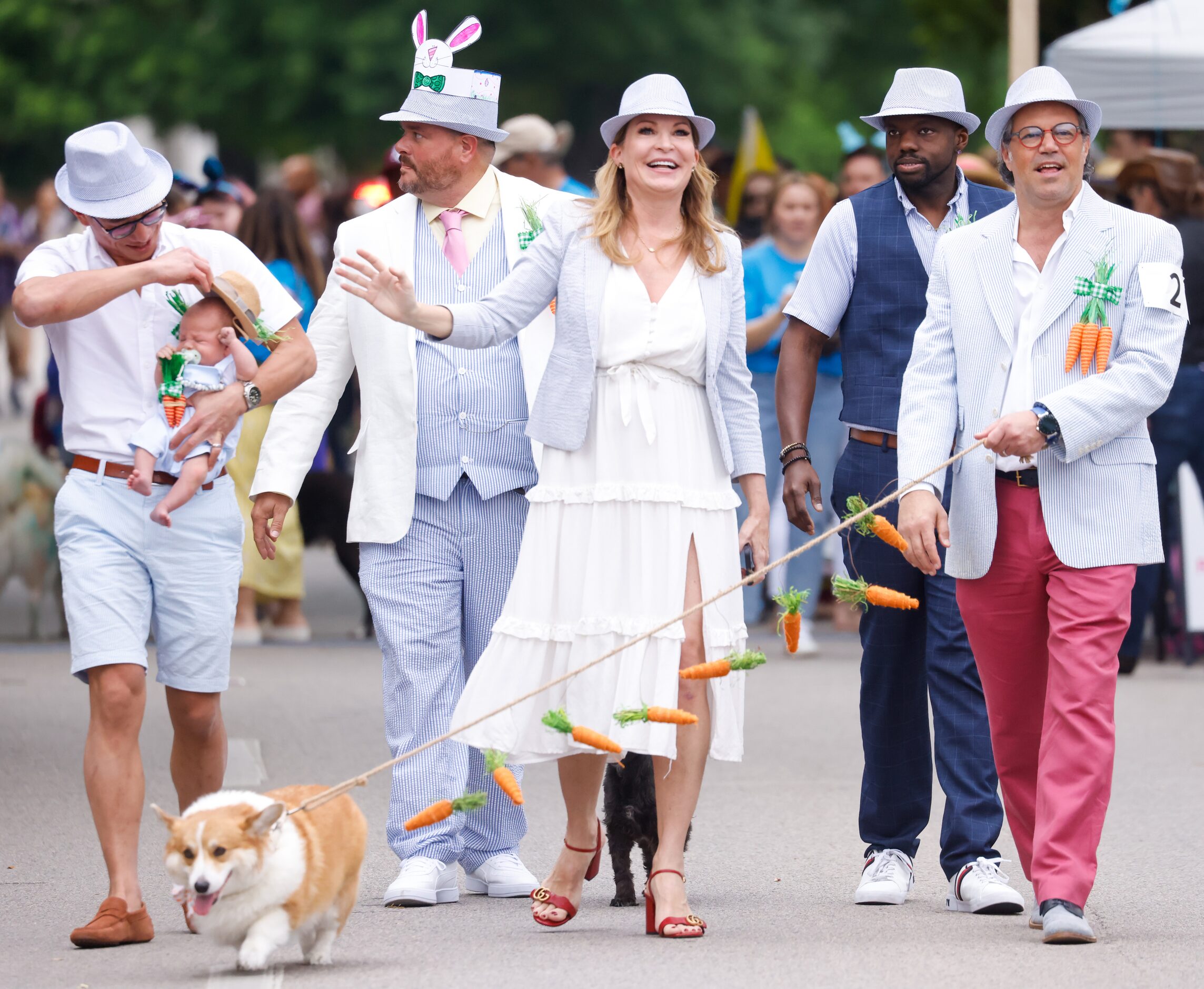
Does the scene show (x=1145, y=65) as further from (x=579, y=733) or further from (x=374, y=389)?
(x=579, y=733)

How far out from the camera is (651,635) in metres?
5.53

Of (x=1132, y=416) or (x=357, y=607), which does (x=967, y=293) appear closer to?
(x=1132, y=416)

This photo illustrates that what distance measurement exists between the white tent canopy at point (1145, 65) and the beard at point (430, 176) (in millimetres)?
6697

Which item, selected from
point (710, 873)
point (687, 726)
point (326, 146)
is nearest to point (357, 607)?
point (710, 873)

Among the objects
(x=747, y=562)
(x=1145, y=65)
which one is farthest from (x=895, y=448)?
(x=1145, y=65)

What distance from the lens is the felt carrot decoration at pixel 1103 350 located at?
5641 mm

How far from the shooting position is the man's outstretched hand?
223 inches

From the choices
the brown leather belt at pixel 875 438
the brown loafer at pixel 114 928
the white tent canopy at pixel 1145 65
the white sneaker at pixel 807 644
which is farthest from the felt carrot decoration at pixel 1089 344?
the white tent canopy at pixel 1145 65

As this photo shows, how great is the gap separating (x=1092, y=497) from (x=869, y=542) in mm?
901

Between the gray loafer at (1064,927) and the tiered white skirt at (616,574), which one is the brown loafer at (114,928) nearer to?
the tiered white skirt at (616,574)

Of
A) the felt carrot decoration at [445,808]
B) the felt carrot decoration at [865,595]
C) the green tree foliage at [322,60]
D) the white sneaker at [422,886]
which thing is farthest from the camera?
the green tree foliage at [322,60]

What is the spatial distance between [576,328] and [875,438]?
1.14 metres

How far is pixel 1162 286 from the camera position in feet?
18.6

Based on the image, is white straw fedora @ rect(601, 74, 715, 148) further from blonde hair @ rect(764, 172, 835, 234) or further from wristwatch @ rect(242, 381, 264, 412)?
blonde hair @ rect(764, 172, 835, 234)
